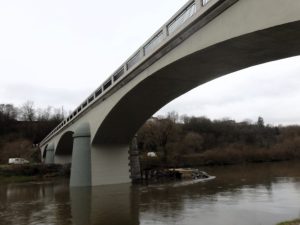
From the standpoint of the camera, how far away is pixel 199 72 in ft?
62.8

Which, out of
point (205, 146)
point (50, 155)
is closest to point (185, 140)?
point (205, 146)

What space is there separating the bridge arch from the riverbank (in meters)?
21.0

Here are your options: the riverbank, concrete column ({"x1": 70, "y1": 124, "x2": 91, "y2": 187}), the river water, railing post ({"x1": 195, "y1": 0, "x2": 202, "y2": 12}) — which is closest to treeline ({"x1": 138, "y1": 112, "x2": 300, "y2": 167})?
the riverbank

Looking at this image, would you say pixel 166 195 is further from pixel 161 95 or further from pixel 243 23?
pixel 243 23

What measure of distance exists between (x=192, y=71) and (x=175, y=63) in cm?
134

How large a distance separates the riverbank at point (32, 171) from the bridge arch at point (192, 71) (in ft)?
69.0

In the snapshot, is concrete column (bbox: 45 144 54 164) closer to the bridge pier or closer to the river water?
the bridge pier

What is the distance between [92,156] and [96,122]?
3014 millimetres

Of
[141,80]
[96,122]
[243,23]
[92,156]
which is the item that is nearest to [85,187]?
[92,156]

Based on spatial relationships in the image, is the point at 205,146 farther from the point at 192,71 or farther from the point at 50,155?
the point at 192,71

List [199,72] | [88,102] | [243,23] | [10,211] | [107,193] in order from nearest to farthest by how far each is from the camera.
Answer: [243,23] → [199,72] → [10,211] → [107,193] → [88,102]

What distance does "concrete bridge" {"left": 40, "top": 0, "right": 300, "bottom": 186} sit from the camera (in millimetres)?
12250

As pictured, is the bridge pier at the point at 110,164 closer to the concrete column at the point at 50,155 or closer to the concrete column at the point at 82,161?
the concrete column at the point at 82,161

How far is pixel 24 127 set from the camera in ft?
327
